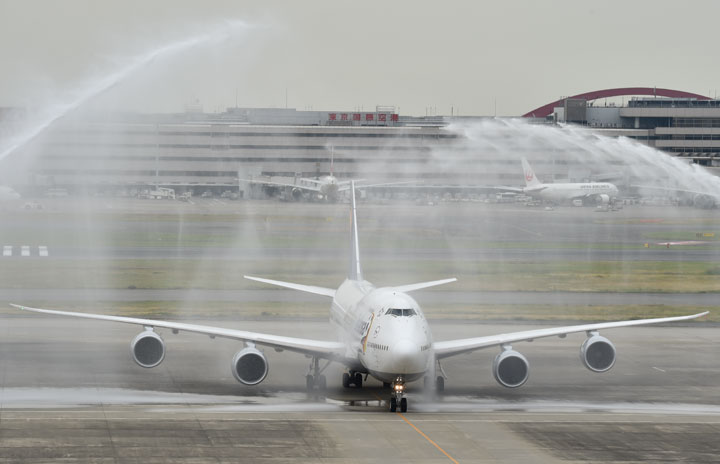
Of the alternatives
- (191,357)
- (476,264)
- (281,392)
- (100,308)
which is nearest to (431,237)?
(476,264)

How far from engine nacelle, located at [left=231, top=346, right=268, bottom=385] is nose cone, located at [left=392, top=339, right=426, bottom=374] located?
5.23 metres

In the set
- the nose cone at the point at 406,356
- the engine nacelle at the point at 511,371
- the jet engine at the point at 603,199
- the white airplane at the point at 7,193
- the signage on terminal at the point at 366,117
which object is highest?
the signage on terminal at the point at 366,117

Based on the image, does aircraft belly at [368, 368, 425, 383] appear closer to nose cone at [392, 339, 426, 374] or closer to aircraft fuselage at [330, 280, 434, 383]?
aircraft fuselage at [330, 280, 434, 383]

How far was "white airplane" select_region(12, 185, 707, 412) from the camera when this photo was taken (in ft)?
112

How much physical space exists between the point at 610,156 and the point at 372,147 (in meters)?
27.2

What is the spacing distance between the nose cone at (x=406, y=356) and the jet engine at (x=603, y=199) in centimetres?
10495

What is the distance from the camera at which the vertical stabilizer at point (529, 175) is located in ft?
298

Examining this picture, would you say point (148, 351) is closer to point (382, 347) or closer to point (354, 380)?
point (354, 380)

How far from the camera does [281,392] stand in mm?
38625

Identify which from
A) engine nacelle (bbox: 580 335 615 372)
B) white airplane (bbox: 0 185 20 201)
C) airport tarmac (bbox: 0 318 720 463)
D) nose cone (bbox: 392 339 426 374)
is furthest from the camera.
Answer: white airplane (bbox: 0 185 20 201)

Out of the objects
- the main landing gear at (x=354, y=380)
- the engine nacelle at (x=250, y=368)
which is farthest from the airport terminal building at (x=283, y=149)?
the main landing gear at (x=354, y=380)

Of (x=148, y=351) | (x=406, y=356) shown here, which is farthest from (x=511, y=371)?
(x=148, y=351)

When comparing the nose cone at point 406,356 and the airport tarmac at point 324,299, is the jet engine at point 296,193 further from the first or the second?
the nose cone at point 406,356

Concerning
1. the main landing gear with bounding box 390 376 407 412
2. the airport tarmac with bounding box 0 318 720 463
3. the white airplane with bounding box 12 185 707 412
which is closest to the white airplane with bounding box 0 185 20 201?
the airport tarmac with bounding box 0 318 720 463
